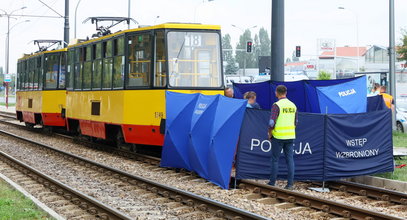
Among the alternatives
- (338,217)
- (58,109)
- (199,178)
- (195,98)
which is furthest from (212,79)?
(58,109)

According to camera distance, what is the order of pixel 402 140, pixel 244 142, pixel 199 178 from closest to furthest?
pixel 244 142 < pixel 199 178 < pixel 402 140

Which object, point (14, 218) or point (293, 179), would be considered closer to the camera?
point (14, 218)

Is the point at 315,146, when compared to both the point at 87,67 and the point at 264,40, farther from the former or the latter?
the point at 264,40

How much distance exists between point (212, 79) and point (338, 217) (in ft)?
23.2

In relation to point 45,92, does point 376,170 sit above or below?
below

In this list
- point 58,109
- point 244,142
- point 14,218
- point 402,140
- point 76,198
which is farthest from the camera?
point 58,109

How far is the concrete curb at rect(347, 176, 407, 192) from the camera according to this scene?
11.6 m

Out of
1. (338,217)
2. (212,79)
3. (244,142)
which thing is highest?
(212,79)

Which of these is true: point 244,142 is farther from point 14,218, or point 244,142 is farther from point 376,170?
point 14,218

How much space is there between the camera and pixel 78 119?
2095 cm

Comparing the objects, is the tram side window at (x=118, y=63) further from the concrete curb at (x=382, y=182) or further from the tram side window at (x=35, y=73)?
the tram side window at (x=35, y=73)

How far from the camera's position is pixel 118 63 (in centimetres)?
1709

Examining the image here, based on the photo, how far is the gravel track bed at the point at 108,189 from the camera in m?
9.69

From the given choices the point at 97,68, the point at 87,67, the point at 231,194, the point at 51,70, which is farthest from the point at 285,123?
the point at 51,70
